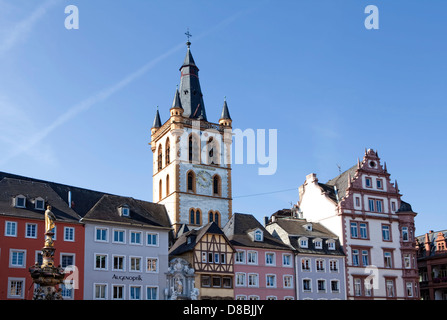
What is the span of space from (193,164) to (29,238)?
29299mm

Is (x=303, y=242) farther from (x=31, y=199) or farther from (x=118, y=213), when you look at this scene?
(x=31, y=199)

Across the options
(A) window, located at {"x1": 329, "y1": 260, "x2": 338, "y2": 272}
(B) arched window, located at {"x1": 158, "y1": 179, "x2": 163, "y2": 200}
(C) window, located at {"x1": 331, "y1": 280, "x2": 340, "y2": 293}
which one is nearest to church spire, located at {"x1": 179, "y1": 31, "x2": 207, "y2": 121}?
(B) arched window, located at {"x1": 158, "y1": 179, "x2": 163, "y2": 200}

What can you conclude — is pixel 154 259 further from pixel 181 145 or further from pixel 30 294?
pixel 181 145

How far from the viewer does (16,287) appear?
2009 inches

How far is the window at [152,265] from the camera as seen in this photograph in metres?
58.8

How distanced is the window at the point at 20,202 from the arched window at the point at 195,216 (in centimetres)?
2491

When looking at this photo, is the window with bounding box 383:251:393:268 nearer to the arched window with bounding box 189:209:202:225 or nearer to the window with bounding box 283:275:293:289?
the window with bounding box 283:275:293:289

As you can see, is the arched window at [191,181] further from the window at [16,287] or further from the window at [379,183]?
the window at [16,287]

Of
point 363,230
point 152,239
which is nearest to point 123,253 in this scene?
point 152,239

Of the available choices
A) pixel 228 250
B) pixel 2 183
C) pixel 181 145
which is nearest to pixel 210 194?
pixel 181 145

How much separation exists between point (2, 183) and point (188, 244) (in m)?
19.1

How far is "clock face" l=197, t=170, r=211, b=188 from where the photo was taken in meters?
78.2
